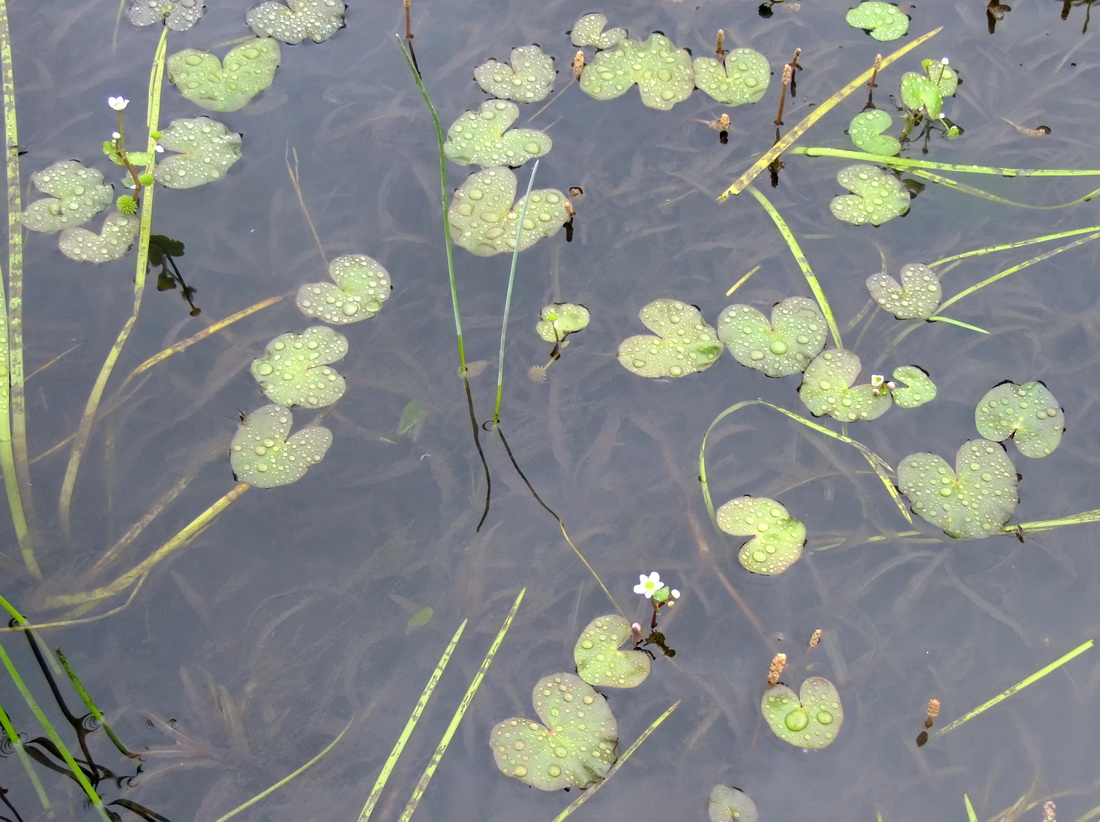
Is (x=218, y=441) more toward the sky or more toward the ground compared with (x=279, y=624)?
more toward the sky

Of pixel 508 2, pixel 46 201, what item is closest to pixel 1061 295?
pixel 508 2

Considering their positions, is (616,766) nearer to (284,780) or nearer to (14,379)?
A: (284,780)

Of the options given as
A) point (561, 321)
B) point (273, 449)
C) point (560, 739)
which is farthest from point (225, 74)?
point (560, 739)

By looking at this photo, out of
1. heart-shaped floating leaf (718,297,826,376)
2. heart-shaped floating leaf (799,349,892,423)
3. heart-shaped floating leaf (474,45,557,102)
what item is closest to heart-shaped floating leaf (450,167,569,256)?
heart-shaped floating leaf (474,45,557,102)

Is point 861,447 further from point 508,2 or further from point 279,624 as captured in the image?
point 508,2

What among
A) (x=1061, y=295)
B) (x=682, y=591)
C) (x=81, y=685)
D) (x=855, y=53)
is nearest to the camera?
(x=81, y=685)

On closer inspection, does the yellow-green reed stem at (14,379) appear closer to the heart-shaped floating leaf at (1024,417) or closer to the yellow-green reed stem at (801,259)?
the yellow-green reed stem at (801,259)

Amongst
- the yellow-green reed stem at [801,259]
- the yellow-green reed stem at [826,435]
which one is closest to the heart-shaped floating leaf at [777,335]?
the yellow-green reed stem at [801,259]
